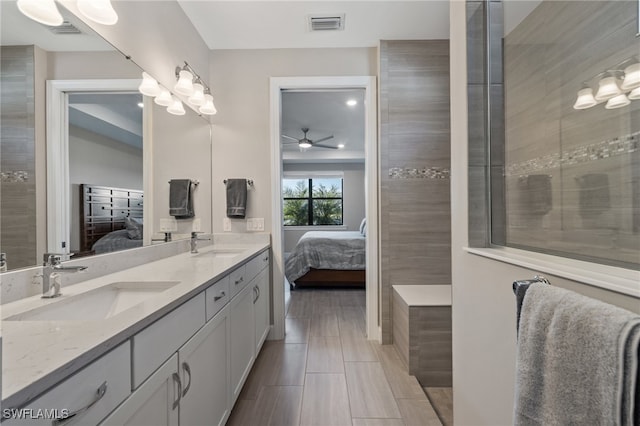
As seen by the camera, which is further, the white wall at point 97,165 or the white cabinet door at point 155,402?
the white wall at point 97,165

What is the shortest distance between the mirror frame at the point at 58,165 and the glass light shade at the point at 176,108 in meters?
0.81

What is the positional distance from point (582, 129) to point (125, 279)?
1.89m

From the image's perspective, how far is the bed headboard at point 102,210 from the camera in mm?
1283

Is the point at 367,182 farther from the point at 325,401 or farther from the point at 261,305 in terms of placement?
the point at 325,401

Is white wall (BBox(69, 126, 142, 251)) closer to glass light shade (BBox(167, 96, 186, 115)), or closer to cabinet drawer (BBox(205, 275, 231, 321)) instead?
glass light shade (BBox(167, 96, 186, 115))

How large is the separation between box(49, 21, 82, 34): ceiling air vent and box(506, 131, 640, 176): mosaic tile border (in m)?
1.96

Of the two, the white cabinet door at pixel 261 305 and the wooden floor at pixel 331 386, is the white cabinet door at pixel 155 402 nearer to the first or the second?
the wooden floor at pixel 331 386

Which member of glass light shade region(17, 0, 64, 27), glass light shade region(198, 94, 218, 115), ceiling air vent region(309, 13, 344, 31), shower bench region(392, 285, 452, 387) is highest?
ceiling air vent region(309, 13, 344, 31)

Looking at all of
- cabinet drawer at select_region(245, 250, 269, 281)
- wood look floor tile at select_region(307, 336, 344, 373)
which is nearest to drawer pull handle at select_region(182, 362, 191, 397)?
cabinet drawer at select_region(245, 250, 269, 281)

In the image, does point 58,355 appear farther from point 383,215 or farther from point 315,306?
point 315,306

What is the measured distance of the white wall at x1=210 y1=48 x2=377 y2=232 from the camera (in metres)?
2.60

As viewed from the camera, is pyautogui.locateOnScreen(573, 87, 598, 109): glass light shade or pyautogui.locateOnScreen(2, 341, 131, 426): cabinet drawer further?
pyautogui.locateOnScreen(573, 87, 598, 109): glass light shade

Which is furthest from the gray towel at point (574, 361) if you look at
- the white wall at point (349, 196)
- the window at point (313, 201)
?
the window at point (313, 201)

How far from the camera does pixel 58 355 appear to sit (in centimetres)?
56
